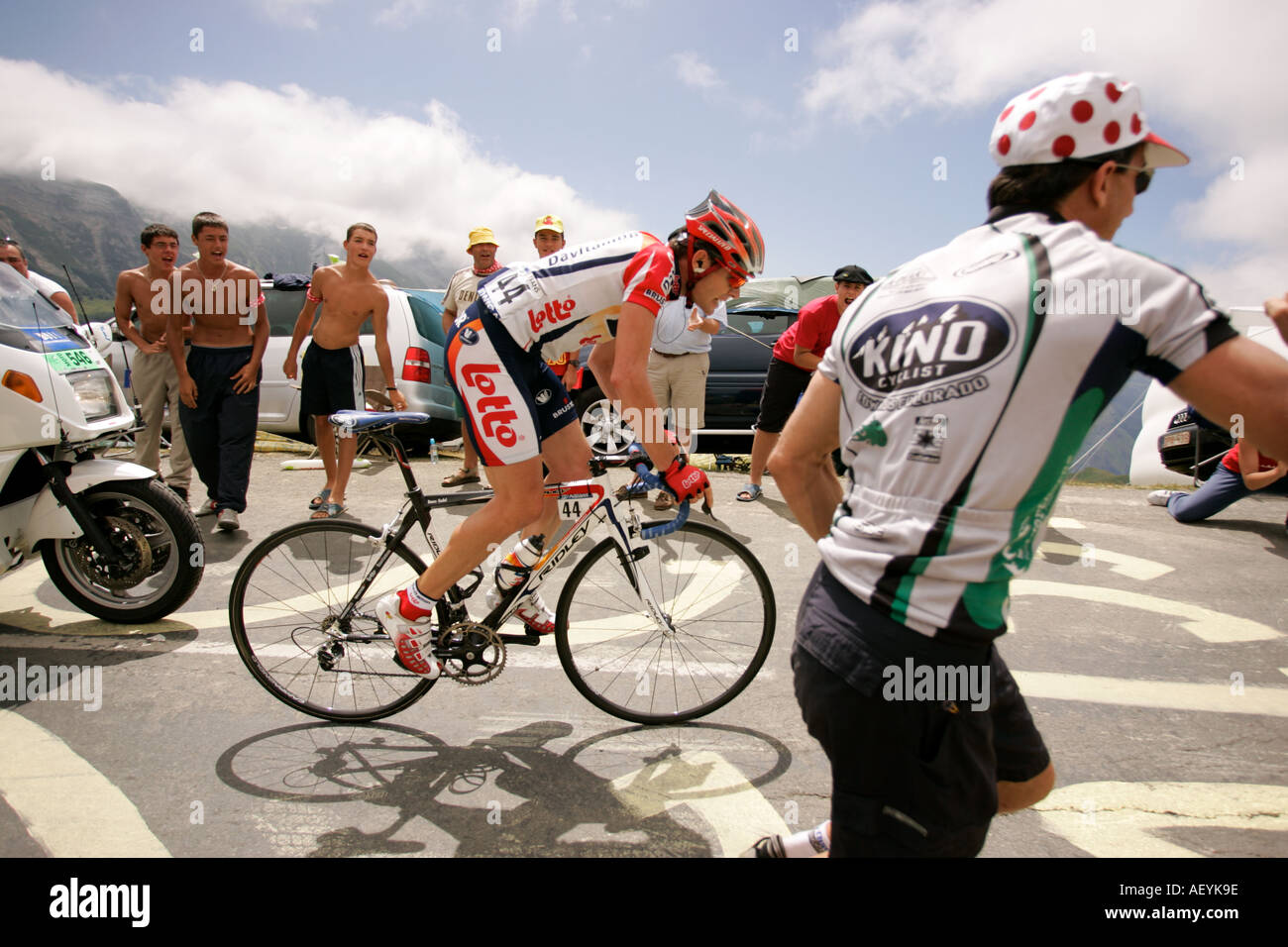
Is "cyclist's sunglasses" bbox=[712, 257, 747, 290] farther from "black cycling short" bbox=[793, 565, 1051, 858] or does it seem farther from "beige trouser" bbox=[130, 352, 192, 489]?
"beige trouser" bbox=[130, 352, 192, 489]

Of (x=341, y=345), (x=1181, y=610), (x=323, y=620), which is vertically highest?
(x=341, y=345)

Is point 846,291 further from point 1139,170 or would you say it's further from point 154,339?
point 154,339

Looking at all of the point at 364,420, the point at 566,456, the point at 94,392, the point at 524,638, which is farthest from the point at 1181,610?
the point at 94,392

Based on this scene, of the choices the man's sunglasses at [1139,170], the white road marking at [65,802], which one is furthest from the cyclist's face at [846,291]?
the white road marking at [65,802]

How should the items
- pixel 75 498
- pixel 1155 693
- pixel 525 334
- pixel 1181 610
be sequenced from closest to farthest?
pixel 525 334, pixel 1155 693, pixel 75 498, pixel 1181 610

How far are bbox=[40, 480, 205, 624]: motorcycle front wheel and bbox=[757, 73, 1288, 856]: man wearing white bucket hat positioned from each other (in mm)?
3743

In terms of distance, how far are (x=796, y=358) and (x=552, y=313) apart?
13.1 feet

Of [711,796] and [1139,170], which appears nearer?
[1139,170]

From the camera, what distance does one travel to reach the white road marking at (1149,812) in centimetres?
253

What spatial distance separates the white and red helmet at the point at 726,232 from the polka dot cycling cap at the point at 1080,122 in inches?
60.3

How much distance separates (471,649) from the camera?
3.11m

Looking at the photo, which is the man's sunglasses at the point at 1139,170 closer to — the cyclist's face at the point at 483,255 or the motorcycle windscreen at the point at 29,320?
the motorcycle windscreen at the point at 29,320

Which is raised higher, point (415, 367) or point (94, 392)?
point (415, 367)
